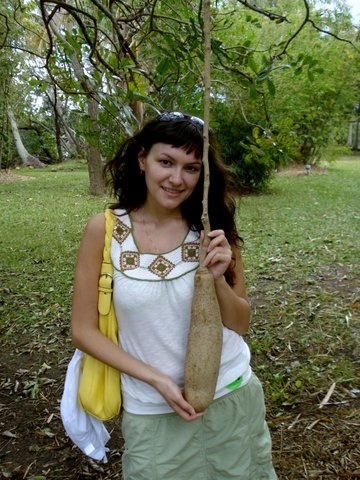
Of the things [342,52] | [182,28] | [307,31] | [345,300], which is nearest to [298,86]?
[307,31]

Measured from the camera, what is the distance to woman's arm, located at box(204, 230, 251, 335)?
4.08ft

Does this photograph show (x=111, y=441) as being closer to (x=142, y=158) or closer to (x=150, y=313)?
(x=150, y=313)

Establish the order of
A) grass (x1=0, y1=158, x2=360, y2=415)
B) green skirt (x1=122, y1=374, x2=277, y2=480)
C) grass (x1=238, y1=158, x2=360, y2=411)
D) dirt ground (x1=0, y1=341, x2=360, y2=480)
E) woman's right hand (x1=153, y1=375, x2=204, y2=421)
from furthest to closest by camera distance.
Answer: grass (x1=0, y1=158, x2=360, y2=415), grass (x1=238, y1=158, x2=360, y2=411), dirt ground (x1=0, y1=341, x2=360, y2=480), green skirt (x1=122, y1=374, x2=277, y2=480), woman's right hand (x1=153, y1=375, x2=204, y2=421)

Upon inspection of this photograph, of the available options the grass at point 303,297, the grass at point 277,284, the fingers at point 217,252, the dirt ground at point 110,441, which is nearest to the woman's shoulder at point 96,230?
the fingers at point 217,252

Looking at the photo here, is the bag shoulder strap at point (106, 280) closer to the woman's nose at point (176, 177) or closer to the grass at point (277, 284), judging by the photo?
the woman's nose at point (176, 177)

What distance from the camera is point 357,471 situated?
202cm

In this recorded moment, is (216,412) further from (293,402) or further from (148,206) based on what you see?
(293,402)

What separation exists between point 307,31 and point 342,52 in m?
1.43

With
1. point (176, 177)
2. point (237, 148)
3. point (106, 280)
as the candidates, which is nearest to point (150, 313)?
point (106, 280)

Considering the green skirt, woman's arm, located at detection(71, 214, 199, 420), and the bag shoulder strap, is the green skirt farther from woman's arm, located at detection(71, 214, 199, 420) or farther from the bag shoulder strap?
the bag shoulder strap

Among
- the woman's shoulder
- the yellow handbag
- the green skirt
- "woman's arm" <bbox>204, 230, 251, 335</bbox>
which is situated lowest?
the green skirt

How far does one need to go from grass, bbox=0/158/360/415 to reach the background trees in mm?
647

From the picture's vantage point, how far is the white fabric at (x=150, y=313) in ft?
4.26

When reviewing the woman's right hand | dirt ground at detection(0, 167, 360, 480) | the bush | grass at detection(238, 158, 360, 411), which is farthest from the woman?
the bush
